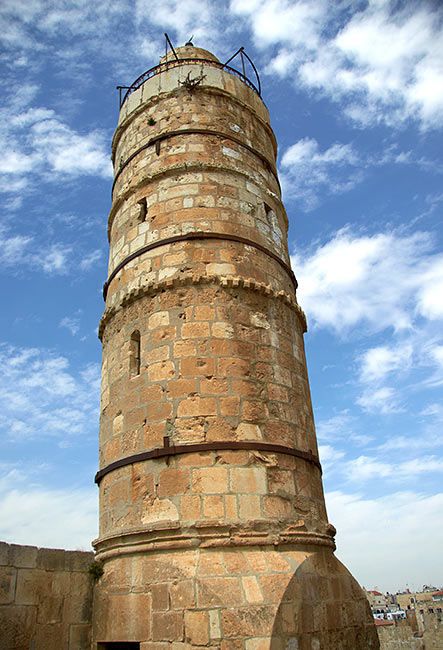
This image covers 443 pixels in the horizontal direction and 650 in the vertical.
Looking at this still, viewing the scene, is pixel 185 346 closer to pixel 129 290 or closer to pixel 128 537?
pixel 129 290

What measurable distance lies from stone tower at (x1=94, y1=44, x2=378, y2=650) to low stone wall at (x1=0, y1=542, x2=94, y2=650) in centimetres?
31

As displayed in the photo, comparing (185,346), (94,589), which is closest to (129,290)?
(185,346)

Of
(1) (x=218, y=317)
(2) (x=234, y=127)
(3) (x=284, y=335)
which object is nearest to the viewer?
(1) (x=218, y=317)

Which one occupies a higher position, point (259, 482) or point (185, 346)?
point (185, 346)

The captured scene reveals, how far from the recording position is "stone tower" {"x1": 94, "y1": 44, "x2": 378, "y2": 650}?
4.88 meters

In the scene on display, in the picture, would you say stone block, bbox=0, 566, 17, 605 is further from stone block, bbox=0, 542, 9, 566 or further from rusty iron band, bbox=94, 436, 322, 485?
rusty iron band, bbox=94, 436, 322, 485

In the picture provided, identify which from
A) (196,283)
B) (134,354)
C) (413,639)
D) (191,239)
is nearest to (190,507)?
(134,354)

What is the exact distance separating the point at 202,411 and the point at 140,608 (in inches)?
80.7

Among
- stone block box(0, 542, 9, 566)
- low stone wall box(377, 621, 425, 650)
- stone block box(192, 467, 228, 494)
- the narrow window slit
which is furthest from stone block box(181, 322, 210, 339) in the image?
low stone wall box(377, 621, 425, 650)

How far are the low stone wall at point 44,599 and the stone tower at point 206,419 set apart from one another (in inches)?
12.2

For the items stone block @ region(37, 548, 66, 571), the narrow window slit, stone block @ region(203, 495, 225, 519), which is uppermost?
the narrow window slit

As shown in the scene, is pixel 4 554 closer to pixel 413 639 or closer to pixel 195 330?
pixel 195 330

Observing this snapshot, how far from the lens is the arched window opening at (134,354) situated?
6.39 m

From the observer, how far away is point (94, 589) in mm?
5727
